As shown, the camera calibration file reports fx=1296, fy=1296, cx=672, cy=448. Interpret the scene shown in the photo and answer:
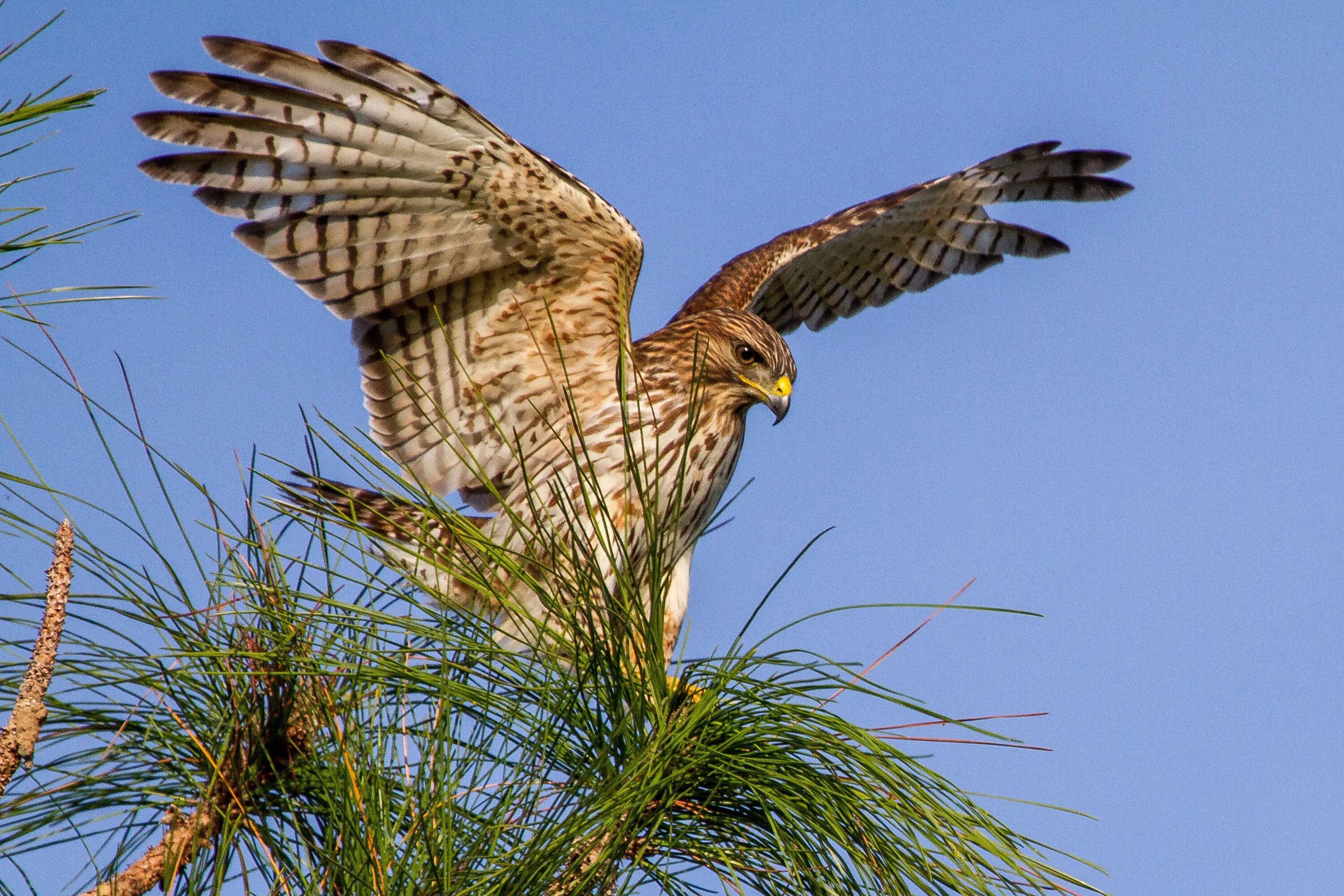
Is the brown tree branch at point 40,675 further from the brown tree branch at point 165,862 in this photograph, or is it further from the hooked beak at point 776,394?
the hooked beak at point 776,394

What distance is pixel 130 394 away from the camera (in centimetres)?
245

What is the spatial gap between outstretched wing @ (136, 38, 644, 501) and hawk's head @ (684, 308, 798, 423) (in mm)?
443

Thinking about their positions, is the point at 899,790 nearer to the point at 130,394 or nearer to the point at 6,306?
the point at 130,394

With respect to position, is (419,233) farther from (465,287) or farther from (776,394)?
(776,394)

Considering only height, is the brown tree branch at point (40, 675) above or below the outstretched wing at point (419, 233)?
below

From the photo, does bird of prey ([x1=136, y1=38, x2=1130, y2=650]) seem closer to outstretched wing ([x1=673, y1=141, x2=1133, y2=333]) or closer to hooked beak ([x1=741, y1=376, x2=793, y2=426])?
hooked beak ([x1=741, y1=376, x2=793, y2=426])

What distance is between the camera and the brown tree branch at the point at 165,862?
2.21 m

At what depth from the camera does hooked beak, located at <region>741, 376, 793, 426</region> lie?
18.6 feet

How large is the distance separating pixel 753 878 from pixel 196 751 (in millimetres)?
1160

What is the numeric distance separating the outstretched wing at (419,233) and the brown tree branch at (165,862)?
197 centimetres

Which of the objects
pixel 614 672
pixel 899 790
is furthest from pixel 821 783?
pixel 614 672

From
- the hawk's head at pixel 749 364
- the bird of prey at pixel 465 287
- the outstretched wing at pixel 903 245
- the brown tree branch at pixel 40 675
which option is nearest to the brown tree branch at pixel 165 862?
the brown tree branch at pixel 40 675

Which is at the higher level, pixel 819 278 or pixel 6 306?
pixel 819 278

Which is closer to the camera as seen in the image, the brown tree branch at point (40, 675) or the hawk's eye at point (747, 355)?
the brown tree branch at point (40, 675)
